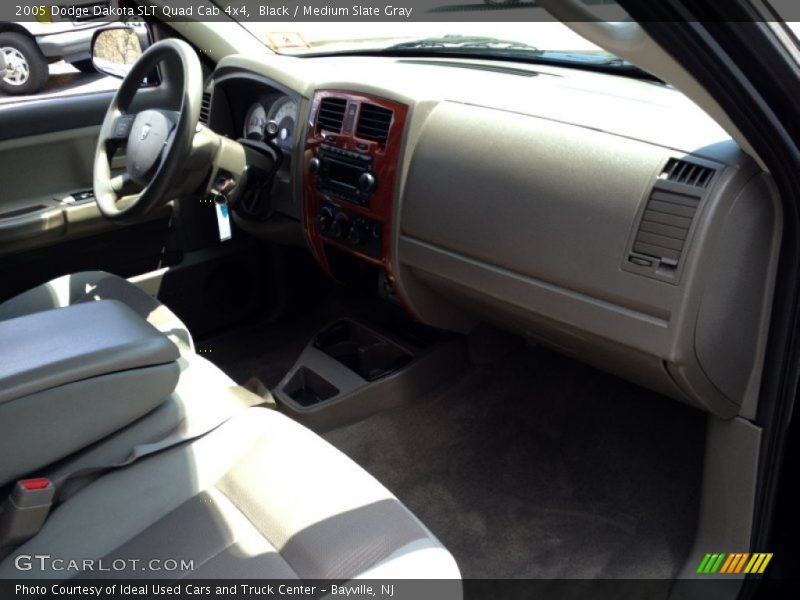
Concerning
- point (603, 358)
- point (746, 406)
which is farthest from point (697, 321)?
Result: point (603, 358)

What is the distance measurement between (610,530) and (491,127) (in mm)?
1009

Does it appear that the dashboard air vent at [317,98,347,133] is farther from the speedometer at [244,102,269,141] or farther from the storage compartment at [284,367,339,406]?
the storage compartment at [284,367,339,406]

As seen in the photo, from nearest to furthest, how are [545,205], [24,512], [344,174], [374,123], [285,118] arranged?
[24,512] → [545,205] → [374,123] → [344,174] → [285,118]

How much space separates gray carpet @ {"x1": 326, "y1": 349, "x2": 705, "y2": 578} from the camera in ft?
6.21

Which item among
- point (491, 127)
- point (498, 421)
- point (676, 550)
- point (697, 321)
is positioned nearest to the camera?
point (697, 321)

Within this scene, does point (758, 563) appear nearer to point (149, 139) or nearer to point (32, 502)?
point (32, 502)

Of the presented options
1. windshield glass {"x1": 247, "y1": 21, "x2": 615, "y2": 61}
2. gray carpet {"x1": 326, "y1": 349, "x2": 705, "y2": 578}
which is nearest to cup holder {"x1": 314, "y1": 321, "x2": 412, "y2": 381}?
gray carpet {"x1": 326, "y1": 349, "x2": 705, "y2": 578}

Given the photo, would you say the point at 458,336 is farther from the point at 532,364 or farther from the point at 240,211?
the point at 240,211

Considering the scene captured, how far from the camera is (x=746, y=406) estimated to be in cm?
150

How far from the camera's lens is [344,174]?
208cm

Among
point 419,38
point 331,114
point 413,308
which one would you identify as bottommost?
point 413,308

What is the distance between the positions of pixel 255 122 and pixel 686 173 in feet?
4.81

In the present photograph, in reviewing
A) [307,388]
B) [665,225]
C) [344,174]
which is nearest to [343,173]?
[344,174]

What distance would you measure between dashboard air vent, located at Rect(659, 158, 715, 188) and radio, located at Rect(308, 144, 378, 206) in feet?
2.55
